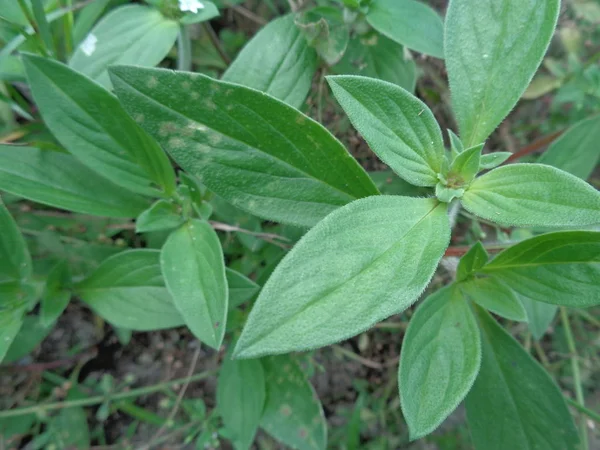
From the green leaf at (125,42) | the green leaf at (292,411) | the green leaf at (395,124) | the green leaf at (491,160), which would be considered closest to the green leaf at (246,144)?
the green leaf at (395,124)

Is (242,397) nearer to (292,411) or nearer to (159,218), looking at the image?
(292,411)

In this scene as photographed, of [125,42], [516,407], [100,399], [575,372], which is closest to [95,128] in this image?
[125,42]

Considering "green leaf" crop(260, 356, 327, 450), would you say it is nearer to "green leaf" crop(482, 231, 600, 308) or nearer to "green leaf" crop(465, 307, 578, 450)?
"green leaf" crop(465, 307, 578, 450)

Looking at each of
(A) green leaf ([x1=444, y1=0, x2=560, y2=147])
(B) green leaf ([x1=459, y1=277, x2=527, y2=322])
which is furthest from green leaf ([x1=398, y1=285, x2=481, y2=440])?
(A) green leaf ([x1=444, y1=0, x2=560, y2=147])

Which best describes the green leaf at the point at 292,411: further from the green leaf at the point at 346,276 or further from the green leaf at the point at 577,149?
the green leaf at the point at 577,149

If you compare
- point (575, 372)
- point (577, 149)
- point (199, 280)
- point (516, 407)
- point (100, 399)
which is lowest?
point (100, 399)

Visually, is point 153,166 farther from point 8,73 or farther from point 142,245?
point 142,245
